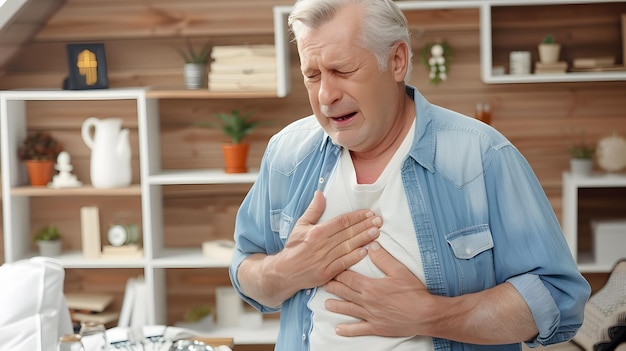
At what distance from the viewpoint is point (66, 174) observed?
3986 mm

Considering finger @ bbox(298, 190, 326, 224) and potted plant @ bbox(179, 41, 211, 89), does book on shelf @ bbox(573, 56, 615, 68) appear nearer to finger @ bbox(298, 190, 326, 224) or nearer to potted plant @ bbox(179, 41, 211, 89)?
potted plant @ bbox(179, 41, 211, 89)

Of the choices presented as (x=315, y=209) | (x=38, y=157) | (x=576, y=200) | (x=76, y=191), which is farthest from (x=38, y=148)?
(x=315, y=209)

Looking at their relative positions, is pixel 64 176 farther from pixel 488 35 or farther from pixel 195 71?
pixel 488 35

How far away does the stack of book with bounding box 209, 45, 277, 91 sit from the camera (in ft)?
12.3

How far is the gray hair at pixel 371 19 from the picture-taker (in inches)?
65.6

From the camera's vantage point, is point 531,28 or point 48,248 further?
point 48,248

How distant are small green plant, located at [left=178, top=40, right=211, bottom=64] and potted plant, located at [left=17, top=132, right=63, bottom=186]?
2.37ft

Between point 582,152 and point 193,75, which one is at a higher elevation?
point 193,75

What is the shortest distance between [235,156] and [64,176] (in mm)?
772

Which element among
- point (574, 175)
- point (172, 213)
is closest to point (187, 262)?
point (172, 213)

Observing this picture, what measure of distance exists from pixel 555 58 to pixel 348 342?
237 cm

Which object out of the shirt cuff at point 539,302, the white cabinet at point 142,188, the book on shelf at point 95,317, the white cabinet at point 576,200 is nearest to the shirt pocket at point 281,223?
the shirt cuff at point 539,302

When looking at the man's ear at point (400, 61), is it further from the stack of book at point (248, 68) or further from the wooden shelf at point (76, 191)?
the wooden shelf at point (76, 191)

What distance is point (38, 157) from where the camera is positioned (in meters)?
4.00
